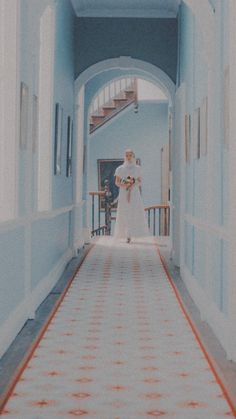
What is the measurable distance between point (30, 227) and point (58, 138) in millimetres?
2831

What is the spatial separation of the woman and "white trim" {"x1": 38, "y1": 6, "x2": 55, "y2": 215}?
20.7ft

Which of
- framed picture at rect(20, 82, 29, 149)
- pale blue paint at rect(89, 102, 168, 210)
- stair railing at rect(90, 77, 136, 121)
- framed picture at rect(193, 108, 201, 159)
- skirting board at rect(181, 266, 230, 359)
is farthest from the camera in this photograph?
pale blue paint at rect(89, 102, 168, 210)

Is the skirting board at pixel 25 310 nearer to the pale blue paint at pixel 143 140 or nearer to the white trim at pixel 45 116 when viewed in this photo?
the white trim at pixel 45 116

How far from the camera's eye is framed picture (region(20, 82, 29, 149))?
6270mm

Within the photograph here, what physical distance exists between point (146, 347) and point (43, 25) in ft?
15.8

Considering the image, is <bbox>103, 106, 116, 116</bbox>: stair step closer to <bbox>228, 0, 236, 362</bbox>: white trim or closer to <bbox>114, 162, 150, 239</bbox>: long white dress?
<bbox>114, 162, 150, 239</bbox>: long white dress

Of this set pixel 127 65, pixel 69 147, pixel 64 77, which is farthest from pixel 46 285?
pixel 127 65

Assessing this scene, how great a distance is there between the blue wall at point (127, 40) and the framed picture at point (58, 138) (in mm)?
2983

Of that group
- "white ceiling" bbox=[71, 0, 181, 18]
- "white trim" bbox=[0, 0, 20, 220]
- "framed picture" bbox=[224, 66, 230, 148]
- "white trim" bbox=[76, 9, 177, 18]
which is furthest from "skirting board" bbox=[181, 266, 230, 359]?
"white trim" bbox=[76, 9, 177, 18]

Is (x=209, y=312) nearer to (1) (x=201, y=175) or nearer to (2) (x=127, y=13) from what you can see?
(1) (x=201, y=175)

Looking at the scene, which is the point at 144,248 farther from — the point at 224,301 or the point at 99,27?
the point at 224,301

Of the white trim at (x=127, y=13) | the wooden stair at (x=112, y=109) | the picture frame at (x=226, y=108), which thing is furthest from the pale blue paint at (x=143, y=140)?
the picture frame at (x=226, y=108)

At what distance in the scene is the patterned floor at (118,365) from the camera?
4.07 m

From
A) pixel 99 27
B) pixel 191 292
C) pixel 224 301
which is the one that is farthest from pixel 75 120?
pixel 224 301
